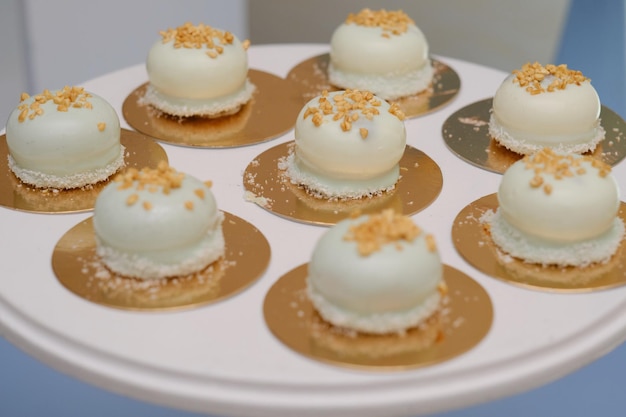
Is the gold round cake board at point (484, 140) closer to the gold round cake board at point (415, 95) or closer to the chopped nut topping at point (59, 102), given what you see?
the gold round cake board at point (415, 95)

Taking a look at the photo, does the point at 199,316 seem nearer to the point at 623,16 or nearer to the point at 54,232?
the point at 54,232

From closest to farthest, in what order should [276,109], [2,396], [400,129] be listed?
[400,129], [2,396], [276,109]

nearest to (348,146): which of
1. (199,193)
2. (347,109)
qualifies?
(347,109)

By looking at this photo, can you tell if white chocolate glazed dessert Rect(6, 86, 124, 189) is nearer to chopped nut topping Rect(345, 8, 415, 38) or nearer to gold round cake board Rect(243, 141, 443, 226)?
gold round cake board Rect(243, 141, 443, 226)

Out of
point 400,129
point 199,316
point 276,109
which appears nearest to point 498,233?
point 400,129

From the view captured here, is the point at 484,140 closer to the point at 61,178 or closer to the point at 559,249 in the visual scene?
the point at 559,249

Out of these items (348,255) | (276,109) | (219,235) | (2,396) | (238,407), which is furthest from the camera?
(276,109)

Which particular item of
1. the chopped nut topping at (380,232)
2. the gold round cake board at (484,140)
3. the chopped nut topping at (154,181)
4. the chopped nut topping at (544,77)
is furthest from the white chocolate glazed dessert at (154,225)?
the chopped nut topping at (544,77)
